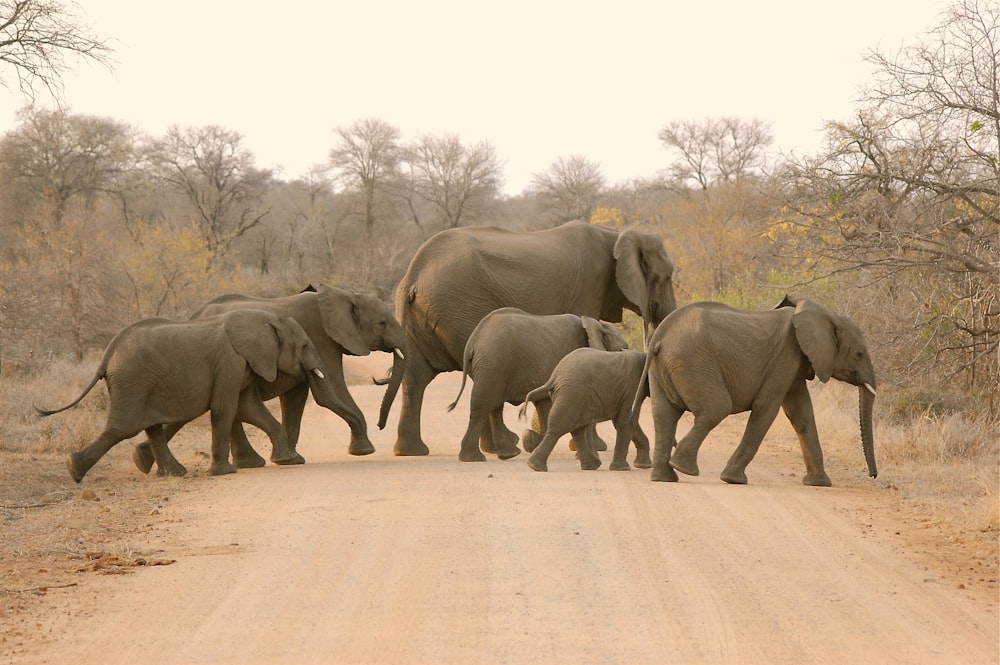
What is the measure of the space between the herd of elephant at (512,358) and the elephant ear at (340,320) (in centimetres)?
2

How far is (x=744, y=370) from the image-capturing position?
427 inches

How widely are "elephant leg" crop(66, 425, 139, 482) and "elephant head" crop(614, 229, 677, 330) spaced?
234 inches

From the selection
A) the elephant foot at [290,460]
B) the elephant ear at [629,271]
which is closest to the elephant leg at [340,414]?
the elephant foot at [290,460]

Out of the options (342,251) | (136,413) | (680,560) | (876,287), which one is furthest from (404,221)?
(680,560)

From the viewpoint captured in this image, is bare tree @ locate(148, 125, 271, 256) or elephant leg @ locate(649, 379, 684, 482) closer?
elephant leg @ locate(649, 379, 684, 482)

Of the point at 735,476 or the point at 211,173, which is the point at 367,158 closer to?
the point at 211,173

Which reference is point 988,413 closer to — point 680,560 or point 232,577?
point 680,560

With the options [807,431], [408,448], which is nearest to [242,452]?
[408,448]

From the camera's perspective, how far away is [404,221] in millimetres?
65875

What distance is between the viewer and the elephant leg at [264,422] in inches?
486

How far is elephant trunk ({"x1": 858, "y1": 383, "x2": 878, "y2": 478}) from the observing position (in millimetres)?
10875

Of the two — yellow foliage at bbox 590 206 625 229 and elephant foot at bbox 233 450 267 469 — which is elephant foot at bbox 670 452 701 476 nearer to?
elephant foot at bbox 233 450 267 469

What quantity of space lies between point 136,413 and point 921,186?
8709mm

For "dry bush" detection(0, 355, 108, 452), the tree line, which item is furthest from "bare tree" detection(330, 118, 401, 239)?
"dry bush" detection(0, 355, 108, 452)
